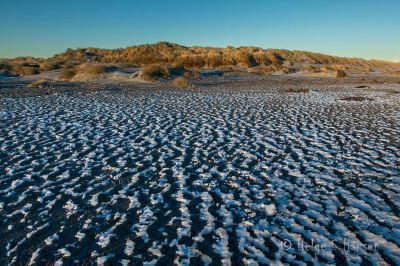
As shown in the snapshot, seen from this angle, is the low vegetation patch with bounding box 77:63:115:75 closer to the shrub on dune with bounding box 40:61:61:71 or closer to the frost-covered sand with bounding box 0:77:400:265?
the shrub on dune with bounding box 40:61:61:71

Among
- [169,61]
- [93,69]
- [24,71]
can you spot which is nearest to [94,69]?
[93,69]

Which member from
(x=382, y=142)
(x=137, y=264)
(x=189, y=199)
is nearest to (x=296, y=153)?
(x=382, y=142)

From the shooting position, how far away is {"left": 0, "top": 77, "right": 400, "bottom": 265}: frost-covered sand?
5.04 m

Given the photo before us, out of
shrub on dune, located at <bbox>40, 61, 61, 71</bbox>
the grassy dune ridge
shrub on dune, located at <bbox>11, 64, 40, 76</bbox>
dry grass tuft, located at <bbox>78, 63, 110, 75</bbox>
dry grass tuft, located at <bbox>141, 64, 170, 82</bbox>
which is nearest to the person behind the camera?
dry grass tuft, located at <bbox>141, 64, 170, 82</bbox>

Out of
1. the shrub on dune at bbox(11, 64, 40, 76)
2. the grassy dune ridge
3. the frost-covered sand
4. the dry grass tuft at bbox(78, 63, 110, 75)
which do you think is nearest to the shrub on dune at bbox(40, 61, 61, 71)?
the grassy dune ridge

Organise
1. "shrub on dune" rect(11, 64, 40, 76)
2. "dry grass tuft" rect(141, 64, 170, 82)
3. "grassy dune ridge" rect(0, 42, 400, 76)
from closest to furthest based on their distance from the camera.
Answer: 1. "dry grass tuft" rect(141, 64, 170, 82)
2. "shrub on dune" rect(11, 64, 40, 76)
3. "grassy dune ridge" rect(0, 42, 400, 76)

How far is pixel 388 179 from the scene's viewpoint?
7.91 meters

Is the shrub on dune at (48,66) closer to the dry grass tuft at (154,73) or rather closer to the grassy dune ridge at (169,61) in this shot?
the grassy dune ridge at (169,61)

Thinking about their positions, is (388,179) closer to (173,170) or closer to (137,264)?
(173,170)

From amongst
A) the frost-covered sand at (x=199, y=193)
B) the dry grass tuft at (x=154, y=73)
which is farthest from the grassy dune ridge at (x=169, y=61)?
the frost-covered sand at (x=199, y=193)

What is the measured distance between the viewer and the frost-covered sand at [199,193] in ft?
16.5

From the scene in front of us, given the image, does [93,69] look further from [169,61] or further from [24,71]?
[169,61]

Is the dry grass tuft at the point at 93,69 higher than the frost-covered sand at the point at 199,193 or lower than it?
higher

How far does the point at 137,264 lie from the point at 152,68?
37.4 meters
